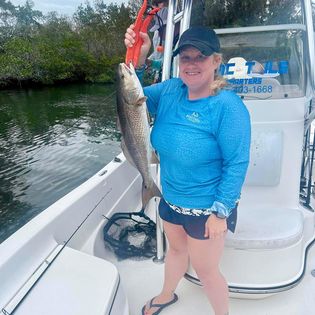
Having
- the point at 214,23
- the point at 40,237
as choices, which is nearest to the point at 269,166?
the point at 214,23

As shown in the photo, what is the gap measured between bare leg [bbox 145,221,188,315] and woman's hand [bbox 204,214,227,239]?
9.7 inches

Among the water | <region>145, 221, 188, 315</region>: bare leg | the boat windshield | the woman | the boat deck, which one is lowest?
the water

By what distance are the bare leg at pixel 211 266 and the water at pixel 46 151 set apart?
1077 mm

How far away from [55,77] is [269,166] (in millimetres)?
34460

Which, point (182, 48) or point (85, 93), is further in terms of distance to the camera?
point (85, 93)

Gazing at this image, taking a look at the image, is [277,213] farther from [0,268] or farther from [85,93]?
[85,93]

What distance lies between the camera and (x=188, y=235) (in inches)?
64.9

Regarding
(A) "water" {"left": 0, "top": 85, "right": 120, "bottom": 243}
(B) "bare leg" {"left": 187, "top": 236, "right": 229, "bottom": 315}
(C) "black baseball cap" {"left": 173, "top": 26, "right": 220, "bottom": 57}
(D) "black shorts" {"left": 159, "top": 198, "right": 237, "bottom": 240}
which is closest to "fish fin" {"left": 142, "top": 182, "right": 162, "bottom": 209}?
(D) "black shorts" {"left": 159, "top": 198, "right": 237, "bottom": 240}

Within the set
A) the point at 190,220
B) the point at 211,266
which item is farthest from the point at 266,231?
the point at 190,220

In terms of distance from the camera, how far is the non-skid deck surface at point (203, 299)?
204 centimetres

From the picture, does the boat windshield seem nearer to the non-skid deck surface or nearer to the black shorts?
the black shorts

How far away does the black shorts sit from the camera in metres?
1.58

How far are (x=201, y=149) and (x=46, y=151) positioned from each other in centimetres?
1007

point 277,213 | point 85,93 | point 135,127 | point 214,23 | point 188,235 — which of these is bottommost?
point 85,93
